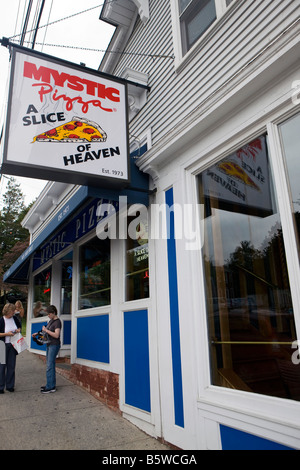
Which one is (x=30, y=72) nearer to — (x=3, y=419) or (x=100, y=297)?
(x=100, y=297)

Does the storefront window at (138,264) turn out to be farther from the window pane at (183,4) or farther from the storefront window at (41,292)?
the storefront window at (41,292)

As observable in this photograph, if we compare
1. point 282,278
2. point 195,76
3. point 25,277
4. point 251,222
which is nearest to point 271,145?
point 251,222

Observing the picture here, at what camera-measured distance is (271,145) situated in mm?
2945

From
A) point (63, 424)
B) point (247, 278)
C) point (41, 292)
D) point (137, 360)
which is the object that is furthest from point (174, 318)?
point (41, 292)

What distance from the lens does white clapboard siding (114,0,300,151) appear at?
3092mm

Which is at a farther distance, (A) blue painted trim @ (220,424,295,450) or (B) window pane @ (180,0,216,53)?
(B) window pane @ (180,0,216,53)

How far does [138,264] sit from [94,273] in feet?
5.88

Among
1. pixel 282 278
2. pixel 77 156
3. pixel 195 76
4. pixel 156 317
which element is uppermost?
pixel 195 76

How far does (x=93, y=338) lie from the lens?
584 cm

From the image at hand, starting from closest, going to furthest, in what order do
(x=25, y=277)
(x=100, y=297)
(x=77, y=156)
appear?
1. (x=77, y=156)
2. (x=100, y=297)
3. (x=25, y=277)

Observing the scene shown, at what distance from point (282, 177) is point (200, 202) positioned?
3.75 ft

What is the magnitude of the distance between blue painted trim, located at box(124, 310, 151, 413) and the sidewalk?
35cm

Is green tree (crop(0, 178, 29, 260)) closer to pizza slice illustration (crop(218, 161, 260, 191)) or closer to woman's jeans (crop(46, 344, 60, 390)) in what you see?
woman's jeans (crop(46, 344, 60, 390))

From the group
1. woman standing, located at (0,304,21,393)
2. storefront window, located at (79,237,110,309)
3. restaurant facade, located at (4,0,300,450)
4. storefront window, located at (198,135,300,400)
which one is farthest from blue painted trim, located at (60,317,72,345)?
storefront window, located at (198,135,300,400)
